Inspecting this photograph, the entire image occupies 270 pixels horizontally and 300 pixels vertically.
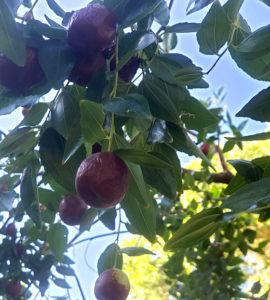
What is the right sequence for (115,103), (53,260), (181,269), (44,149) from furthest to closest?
(181,269), (53,260), (44,149), (115,103)

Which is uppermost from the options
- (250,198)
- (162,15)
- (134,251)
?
(162,15)

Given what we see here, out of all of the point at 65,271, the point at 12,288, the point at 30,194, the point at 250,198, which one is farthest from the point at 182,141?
the point at 12,288

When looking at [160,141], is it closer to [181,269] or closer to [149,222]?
[149,222]

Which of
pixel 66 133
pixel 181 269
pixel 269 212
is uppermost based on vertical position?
pixel 181 269

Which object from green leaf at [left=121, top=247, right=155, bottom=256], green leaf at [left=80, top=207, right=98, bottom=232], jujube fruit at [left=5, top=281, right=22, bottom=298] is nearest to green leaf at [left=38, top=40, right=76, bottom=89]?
green leaf at [left=80, top=207, right=98, bottom=232]

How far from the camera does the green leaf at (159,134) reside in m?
0.55

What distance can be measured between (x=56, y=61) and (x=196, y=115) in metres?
0.25

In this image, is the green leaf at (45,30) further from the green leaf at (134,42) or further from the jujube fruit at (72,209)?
the jujube fruit at (72,209)

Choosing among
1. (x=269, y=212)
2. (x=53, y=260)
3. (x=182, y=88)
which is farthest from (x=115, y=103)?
(x=53, y=260)

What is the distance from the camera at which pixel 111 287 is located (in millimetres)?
701

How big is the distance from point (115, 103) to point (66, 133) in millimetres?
98

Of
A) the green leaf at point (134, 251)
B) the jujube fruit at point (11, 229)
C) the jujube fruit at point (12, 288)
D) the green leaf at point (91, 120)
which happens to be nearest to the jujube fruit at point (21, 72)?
the green leaf at point (91, 120)

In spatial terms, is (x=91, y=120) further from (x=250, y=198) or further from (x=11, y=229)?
(x=11, y=229)

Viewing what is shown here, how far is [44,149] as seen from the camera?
57 cm
